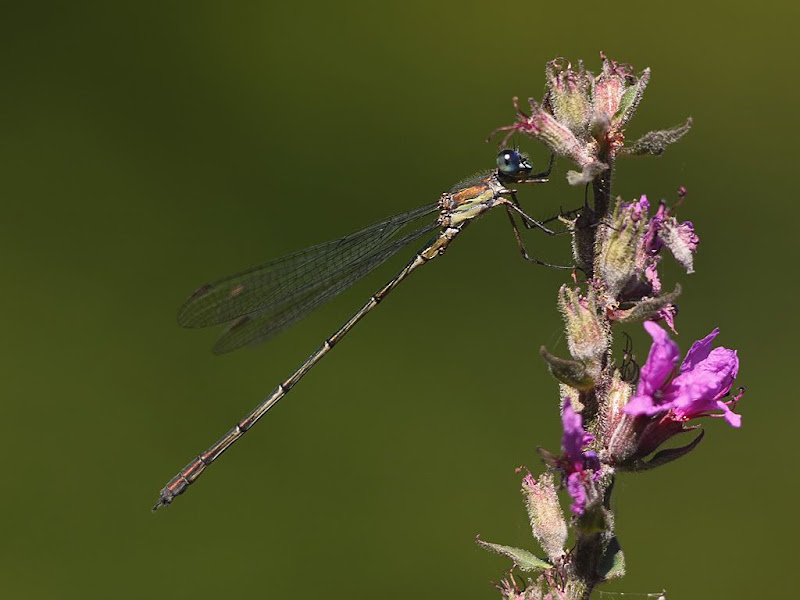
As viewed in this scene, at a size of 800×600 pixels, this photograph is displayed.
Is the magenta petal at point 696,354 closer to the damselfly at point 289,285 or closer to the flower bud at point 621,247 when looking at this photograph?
the flower bud at point 621,247

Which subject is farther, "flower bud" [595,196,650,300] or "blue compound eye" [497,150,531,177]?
"blue compound eye" [497,150,531,177]

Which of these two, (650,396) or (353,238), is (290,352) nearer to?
(353,238)

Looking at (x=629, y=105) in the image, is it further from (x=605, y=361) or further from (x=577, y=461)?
(x=577, y=461)

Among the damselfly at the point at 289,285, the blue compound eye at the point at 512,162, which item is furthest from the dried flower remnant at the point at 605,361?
the damselfly at the point at 289,285

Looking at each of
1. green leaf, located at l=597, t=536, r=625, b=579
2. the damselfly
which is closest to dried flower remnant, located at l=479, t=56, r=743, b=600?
green leaf, located at l=597, t=536, r=625, b=579

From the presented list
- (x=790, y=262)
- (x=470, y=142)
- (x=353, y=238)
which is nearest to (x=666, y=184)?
(x=790, y=262)

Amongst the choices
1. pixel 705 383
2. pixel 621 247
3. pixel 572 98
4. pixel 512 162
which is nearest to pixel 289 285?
pixel 512 162

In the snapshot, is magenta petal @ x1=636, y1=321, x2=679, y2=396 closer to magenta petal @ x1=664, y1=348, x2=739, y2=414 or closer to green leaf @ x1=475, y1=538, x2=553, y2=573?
magenta petal @ x1=664, y1=348, x2=739, y2=414
